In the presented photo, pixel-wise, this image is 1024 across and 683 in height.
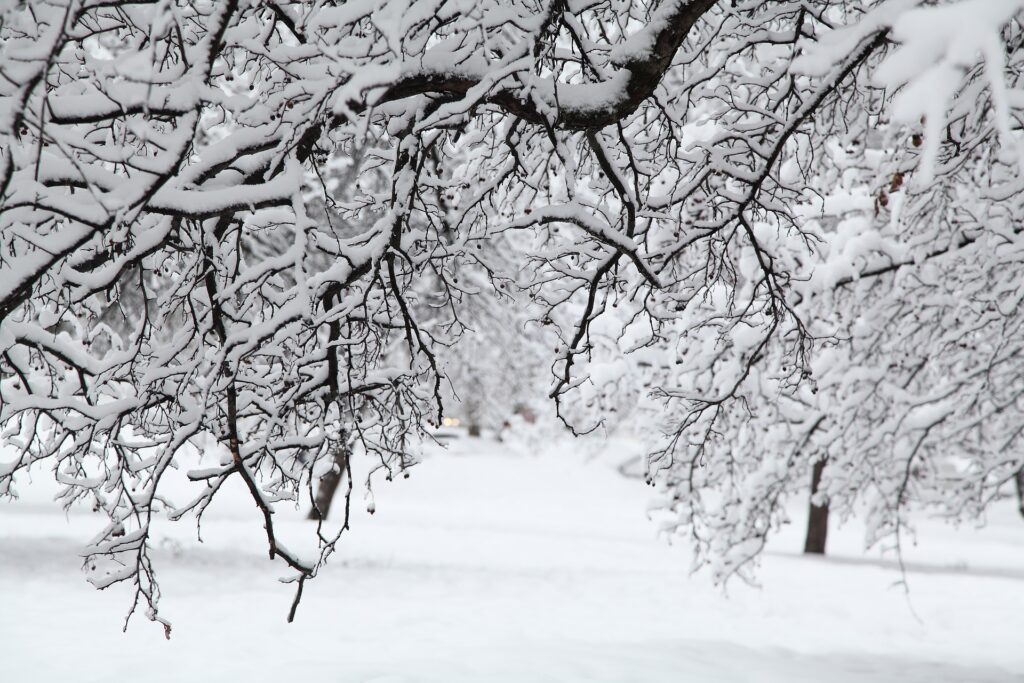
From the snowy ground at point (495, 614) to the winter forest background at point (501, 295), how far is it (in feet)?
0.21

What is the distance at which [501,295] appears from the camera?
377cm

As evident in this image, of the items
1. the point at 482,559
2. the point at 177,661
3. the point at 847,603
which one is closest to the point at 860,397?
the point at 847,603

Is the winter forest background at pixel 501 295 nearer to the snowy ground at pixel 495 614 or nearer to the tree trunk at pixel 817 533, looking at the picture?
the snowy ground at pixel 495 614

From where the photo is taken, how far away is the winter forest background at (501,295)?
2.36 m

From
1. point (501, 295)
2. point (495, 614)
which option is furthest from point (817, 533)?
point (501, 295)

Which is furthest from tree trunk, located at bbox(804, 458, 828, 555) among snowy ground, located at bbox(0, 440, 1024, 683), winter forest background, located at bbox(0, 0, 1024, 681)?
winter forest background, located at bbox(0, 0, 1024, 681)

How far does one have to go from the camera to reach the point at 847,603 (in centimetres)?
916

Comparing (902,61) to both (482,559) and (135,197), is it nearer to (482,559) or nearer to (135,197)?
(135,197)

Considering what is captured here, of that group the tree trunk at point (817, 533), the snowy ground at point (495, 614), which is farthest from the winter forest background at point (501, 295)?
the tree trunk at point (817, 533)

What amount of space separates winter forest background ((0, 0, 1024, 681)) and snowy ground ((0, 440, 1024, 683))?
63mm

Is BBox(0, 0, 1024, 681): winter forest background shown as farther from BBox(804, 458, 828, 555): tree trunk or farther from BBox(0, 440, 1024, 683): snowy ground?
BBox(804, 458, 828, 555): tree trunk

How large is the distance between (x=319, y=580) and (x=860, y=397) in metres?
6.12

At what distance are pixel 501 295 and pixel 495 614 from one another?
4678mm

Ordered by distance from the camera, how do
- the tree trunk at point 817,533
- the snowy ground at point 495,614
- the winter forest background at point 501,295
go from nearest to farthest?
the winter forest background at point 501,295 < the snowy ground at point 495,614 < the tree trunk at point 817,533
